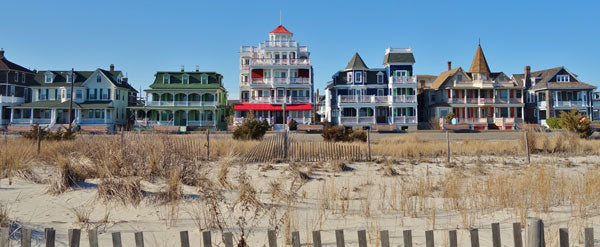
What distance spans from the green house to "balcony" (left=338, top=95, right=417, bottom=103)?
55.1 ft

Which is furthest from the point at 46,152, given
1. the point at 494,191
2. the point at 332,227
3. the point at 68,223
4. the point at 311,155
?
Answer: the point at 494,191

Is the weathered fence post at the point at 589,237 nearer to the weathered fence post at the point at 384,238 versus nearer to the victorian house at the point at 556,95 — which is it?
the weathered fence post at the point at 384,238

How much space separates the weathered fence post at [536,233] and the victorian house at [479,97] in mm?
Answer: 44507

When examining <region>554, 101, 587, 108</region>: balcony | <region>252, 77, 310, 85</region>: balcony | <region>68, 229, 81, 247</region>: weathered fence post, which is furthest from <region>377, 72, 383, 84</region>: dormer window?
<region>68, 229, 81, 247</region>: weathered fence post

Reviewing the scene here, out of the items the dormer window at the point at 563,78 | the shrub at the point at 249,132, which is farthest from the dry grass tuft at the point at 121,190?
the dormer window at the point at 563,78

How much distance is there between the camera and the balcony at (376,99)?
43.3 meters

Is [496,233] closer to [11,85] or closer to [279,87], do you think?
[279,87]

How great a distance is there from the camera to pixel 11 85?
155ft

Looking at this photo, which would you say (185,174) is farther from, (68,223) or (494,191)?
(494,191)

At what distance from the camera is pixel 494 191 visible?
7.29 metres

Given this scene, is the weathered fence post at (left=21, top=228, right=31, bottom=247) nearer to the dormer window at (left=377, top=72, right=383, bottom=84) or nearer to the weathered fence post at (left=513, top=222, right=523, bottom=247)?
the weathered fence post at (left=513, top=222, right=523, bottom=247)

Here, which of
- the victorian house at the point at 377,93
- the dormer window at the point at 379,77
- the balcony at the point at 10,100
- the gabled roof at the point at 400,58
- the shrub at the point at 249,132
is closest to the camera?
the shrub at the point at 249,132

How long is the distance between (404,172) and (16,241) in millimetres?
9814

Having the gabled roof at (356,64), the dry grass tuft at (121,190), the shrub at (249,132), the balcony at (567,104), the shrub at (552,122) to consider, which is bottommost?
the dry grass tuft at (121,190)
